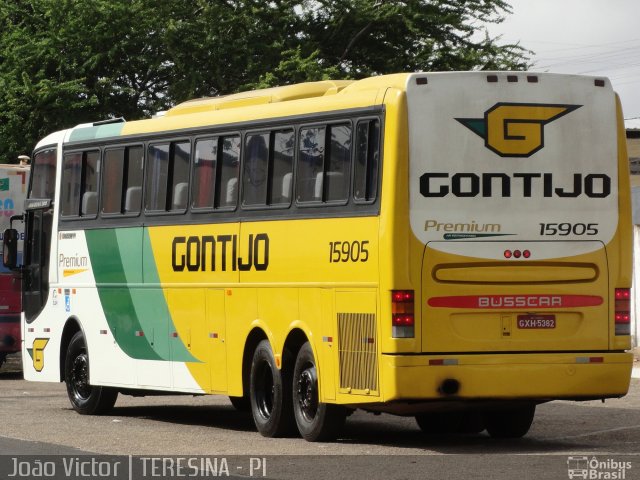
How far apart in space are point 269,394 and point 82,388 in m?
4.48

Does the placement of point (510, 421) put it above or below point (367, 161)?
below

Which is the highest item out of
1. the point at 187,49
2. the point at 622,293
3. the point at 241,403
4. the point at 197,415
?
the point at 187,49

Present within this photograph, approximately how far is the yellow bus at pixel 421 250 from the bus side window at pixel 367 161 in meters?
0.02

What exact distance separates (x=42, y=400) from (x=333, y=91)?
26.5ft

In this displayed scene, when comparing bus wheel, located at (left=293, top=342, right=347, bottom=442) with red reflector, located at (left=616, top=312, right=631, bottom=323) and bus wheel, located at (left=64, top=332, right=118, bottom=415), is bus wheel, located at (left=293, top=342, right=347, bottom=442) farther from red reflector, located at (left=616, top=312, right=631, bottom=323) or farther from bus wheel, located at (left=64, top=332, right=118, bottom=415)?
bus wheel, located at (left=64, top=332, right=118, bottom=415)

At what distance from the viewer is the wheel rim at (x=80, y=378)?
2009 centimetres

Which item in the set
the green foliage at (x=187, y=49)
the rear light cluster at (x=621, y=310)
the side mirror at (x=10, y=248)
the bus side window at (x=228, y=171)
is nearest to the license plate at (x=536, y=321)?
the rear light cluster at (x=621, y=310)

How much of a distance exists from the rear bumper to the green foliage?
22333mm

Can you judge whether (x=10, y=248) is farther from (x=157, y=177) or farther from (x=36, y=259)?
(x=157, y=177)

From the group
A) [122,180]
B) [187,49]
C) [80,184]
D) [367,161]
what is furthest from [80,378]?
[187,49]

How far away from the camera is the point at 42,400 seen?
22203 mm

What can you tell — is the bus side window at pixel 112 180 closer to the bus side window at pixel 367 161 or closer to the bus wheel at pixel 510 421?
the bus side window at pixel 367 161

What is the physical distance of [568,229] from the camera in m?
14.7

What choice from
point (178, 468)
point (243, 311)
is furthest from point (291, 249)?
point (178, 468)
